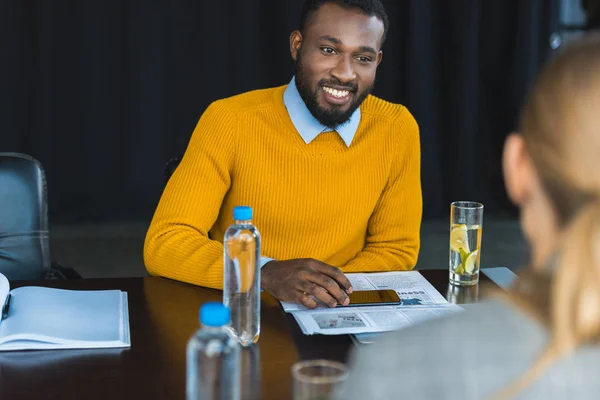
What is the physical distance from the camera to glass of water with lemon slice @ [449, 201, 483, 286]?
1856mm

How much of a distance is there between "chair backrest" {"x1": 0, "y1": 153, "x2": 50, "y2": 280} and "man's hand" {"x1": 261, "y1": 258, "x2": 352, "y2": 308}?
0.75 metres

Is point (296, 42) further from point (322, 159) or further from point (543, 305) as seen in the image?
point (543, 305)

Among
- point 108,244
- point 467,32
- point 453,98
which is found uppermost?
point 467,32

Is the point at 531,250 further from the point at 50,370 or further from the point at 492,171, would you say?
the point at 492,171

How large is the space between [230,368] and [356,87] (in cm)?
118

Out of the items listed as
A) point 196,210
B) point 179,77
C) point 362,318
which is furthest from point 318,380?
point 179,77

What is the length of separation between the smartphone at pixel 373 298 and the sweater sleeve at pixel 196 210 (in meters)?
0.30

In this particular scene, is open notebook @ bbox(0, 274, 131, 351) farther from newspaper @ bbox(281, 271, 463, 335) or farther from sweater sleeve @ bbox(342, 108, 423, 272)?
sweater sleeve @ bbox(342, 108, 423, 272)

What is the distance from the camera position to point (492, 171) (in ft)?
17.2

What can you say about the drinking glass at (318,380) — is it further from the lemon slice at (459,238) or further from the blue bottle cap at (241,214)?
the lemon slice at (459,238)

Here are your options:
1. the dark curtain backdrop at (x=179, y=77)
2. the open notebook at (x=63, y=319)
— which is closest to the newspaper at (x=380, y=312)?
the open notebook at (x=63, y=319)

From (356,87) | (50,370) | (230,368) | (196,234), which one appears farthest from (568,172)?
(356,87)

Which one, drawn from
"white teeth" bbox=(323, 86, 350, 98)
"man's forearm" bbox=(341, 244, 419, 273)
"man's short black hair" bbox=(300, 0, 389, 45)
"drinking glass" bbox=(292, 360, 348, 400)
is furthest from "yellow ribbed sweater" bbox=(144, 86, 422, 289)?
"drinking glass" bbox=(292, 360, 348, 400)

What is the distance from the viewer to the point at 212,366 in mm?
1211
